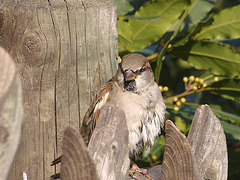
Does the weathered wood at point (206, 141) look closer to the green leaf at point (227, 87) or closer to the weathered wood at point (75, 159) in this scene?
the weathered wood at point (75, 159)

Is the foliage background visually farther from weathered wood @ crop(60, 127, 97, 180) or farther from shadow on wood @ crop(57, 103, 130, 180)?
weathered wood @ crop(60, 127, 97, 180)

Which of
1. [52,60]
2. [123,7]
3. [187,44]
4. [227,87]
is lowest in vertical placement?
[227,87]

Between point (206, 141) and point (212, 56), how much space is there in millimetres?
1639

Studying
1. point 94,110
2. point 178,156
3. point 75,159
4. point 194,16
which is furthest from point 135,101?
point 194,16

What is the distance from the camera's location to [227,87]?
3.57 m

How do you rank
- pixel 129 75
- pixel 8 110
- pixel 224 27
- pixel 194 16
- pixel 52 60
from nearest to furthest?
1. pixel 8 110
2. pixel 52 60
3. pixel 129 75
4. pixel 224 27
5. pixel 194 16

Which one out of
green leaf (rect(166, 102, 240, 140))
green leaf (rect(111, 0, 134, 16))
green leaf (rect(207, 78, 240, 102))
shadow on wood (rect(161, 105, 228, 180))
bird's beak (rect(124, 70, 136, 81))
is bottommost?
green leaf (rect(166, 102, 240, 140))

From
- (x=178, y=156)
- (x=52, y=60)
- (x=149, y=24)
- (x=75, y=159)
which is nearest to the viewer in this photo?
(x=75, y=159)

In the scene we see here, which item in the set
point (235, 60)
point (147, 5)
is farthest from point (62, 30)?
point (235, 60)

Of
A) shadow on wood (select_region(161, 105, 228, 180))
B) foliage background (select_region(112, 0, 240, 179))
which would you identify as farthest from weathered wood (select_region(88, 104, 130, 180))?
foliage background (select_region(112, 0, 240, 179))

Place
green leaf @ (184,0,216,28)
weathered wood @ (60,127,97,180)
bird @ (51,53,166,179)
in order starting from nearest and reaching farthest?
weathered wood @ (60,127,97,180), bird @ (51,53,166,179), green leaf @ (184,0,216,28)

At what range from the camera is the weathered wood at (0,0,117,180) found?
2.03 metres

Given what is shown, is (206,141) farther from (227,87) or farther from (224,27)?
(224,27)

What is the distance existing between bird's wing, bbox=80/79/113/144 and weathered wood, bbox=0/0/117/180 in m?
0.08
